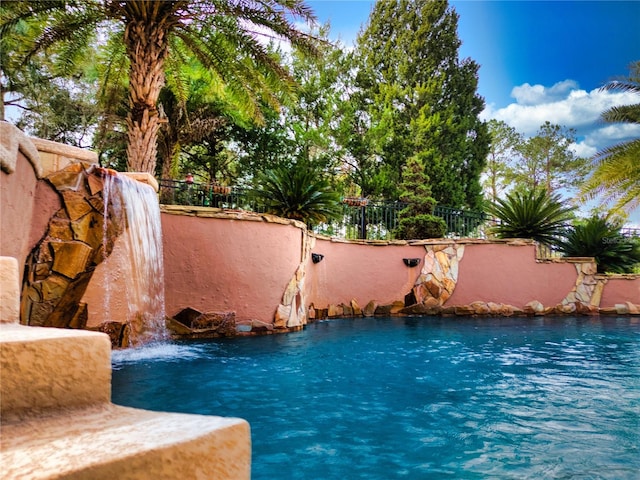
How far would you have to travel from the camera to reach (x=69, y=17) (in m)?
6.90

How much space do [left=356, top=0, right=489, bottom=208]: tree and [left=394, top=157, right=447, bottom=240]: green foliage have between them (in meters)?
3.16

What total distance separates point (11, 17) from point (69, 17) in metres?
0.86

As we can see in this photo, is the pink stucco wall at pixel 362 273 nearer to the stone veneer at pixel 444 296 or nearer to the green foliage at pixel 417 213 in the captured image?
the stone veneer at pixel 444 296

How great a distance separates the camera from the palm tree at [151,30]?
664cm

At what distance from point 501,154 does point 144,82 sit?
65.4 ft

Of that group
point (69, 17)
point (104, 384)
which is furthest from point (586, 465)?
point (69, 17)

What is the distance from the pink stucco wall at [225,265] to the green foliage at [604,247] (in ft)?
27.6

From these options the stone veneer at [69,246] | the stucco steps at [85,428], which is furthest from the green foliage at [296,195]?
the stucco steps at [85,428]

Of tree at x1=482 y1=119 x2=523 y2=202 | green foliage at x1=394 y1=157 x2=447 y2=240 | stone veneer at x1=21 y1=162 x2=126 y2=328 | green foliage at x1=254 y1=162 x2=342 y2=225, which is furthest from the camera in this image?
tree at x1=482 y1=119 x2=523 y2=202

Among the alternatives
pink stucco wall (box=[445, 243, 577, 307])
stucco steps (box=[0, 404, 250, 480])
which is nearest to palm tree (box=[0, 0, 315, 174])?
pink stucco wall (box=[445, 243, 577, 307])

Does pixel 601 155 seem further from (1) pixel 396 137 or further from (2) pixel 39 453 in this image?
(2) pixel 39 453

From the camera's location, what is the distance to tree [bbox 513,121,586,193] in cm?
2061

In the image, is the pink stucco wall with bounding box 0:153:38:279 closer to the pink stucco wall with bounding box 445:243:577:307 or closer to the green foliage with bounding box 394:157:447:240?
the green foliage with bounding box 394:157:447:240

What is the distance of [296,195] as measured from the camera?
302 inches
